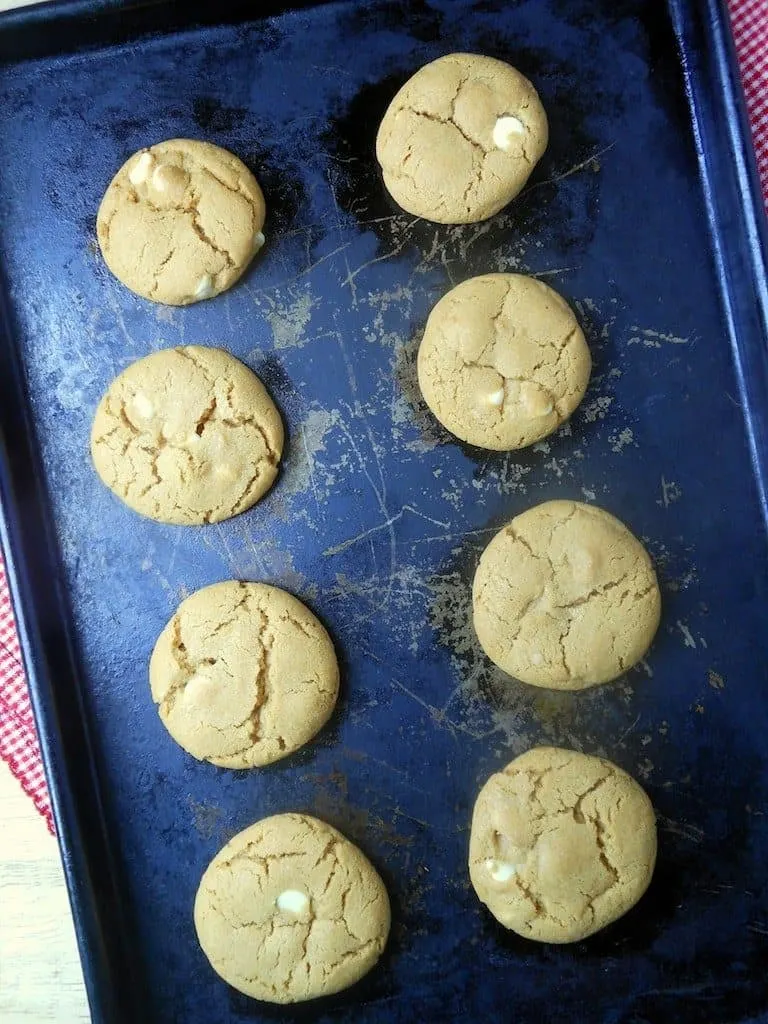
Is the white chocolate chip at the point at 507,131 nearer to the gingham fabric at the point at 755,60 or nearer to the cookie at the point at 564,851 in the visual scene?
the gingham fabric at the point at 755,60

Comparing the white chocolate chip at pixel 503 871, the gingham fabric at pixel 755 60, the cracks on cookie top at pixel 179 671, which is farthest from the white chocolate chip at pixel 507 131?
the white chocolate chip at pixel 503 871

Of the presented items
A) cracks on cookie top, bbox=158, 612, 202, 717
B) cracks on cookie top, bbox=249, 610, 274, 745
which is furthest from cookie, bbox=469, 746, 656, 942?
cracks on cookie top, bbox=158, 612, 202, 717

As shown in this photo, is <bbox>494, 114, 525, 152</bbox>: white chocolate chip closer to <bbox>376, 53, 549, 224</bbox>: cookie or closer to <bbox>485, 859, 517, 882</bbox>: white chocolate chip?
<bbox>376, 53, 549, 224</bbox>: cookie

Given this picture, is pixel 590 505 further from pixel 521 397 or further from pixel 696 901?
pixel 696 901

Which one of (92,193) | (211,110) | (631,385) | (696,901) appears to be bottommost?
(696,901)

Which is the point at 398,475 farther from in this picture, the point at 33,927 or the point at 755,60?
the point at 33,927

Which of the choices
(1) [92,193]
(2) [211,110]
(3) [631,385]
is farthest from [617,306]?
(1) [92,193]

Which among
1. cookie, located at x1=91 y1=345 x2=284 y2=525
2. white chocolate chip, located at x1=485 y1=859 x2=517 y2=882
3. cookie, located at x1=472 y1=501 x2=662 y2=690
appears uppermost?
cookie, located at x1=91 y1=345 x2=284 y2=525
